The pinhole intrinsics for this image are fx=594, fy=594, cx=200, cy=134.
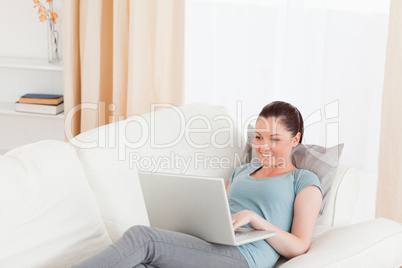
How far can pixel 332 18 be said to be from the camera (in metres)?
3.37

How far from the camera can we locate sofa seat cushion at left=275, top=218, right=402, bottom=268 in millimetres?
1955

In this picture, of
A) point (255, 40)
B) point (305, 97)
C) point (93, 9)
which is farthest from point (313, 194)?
point (93, 9)

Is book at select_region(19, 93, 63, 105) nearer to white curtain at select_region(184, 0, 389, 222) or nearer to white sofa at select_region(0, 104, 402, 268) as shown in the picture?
white curtain at select_region(184, 0, 389, 222)

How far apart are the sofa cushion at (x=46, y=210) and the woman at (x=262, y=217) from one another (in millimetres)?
181

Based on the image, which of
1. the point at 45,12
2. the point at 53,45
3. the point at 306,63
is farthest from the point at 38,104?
the point at 306,63

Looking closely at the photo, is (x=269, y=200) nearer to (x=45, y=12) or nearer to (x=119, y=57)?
(x=119, y=57)

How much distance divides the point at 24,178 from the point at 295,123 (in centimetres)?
105

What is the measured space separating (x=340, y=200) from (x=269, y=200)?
0.35 m

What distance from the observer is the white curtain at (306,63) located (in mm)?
3355

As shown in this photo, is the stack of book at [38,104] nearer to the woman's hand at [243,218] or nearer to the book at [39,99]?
the book at [39,99]

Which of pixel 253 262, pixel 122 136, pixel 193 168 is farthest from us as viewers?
pixel 193 168

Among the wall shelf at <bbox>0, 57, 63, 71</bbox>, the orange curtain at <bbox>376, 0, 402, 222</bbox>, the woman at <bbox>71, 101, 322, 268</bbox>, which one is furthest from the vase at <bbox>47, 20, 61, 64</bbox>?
the orange curtain at <bbox>376, 0, 402, 222</bbox>

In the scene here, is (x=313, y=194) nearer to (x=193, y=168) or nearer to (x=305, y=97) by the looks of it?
(x=193, y=168)

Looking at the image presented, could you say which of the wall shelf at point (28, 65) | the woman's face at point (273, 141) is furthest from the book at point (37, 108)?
the woman's face at point (273, 141)
